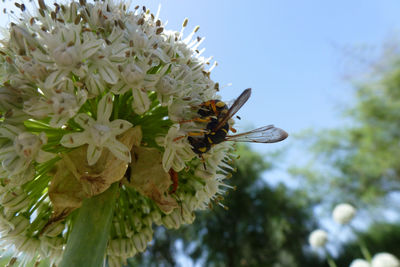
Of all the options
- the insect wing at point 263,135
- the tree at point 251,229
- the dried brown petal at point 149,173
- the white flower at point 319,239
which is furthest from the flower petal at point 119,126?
the tree at point 251,229

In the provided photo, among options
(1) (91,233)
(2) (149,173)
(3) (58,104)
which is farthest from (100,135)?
(1) (91,233)

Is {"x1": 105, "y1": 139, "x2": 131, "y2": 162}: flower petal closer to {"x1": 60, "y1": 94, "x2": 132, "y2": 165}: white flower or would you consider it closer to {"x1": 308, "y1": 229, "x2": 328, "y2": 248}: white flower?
{"x1": 60, "y1": 94, "x2": 132, "y2": 165}: white flower

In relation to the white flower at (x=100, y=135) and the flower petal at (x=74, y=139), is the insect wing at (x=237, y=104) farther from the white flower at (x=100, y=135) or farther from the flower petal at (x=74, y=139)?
the flower petal at (x=74, y=139)

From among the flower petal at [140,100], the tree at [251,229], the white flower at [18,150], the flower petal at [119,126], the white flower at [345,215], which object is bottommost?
the tree at [251,229]

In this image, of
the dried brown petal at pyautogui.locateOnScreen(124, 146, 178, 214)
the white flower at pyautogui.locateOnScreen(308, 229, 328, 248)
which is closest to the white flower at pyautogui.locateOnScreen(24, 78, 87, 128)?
the dried brown petal at pyautogui.locateOnScreen(124, 146, 178, 214)

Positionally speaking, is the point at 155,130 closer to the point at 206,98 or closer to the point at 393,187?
the point at 206,98

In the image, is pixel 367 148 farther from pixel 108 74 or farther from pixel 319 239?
pixel 108 74

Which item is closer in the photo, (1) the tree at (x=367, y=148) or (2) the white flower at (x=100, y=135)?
(2) the white flower at (x=100, y=135)

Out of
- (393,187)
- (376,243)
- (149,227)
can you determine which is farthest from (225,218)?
(149,227)

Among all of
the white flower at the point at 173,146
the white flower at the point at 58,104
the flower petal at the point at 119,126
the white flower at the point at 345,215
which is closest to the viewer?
the white flower at the point at 58,104
